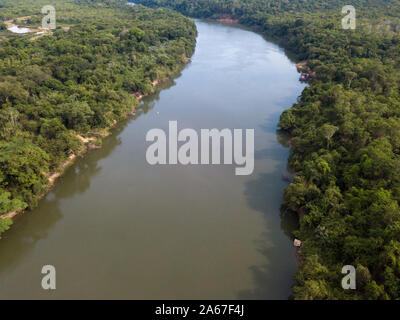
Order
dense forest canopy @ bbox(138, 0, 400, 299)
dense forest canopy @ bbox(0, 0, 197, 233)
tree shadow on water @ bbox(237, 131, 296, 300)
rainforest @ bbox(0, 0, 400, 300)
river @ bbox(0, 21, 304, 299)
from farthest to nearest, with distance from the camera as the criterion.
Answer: dense forest canopy @ bbox(0, 0, 197, 233), river @ bbox(0, 21, 304, 299), tree shadow on water @ bbox(237, 131, 296, 300), rainforest @ bbox(0, 0, 400, 300), dense forest canopy @ bbox(138, 0, 400, 299)

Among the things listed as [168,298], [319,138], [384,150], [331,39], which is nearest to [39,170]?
[168,298]

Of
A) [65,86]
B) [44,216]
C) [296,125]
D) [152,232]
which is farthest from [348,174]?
[65,86]

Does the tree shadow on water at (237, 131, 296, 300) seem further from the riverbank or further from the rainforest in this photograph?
the riverbank

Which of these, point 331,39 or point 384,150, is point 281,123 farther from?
point 331,39

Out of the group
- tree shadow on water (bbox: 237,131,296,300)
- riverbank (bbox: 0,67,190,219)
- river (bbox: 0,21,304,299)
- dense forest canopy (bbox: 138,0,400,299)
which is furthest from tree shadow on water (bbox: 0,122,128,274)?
dense forest canopy (bbox: 138,0,400,299)

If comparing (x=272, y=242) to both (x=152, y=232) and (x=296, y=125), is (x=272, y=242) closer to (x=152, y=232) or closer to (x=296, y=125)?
(x=152, y=232)

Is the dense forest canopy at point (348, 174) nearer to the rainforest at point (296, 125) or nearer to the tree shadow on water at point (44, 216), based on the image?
the rainforest at point (296, 125)
